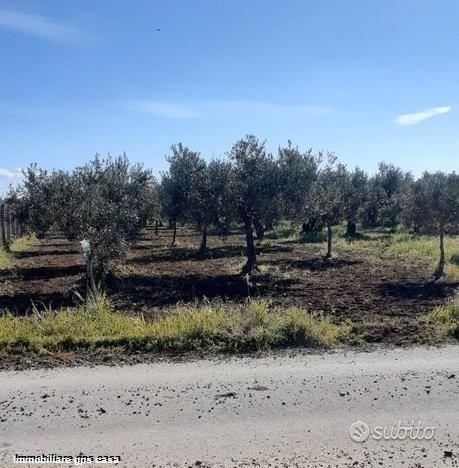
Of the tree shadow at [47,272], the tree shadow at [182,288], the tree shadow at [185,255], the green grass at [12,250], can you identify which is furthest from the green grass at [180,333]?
the tree shadow at [185,255]

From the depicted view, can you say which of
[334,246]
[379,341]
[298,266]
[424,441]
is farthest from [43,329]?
[334,246]

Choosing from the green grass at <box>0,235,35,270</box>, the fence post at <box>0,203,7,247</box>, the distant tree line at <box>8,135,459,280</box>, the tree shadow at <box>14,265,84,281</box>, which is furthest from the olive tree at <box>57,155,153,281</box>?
the fence post at <box>0,203,7,247</box>

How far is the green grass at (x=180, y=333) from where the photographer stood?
7449 millimetres

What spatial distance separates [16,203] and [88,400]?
24.4 meters

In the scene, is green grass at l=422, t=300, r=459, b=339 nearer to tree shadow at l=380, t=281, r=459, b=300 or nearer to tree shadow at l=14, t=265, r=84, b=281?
tree shadow at l=380, t=281, r=459, b=300

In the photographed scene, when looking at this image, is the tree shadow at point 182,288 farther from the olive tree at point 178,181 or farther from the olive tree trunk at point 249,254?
the olive tree at point 178,181

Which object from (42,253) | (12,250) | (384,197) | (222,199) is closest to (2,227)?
(12,250)

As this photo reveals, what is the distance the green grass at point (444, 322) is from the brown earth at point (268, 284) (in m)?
0.26

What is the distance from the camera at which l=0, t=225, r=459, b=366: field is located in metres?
7.77

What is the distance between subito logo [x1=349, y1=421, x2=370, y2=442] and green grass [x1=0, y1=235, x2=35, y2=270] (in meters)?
18.5

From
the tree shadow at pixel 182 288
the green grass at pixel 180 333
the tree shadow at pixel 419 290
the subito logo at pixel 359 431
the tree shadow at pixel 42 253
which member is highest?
the tree shadow at pixel 42 253

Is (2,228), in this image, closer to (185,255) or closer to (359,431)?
(185,255)

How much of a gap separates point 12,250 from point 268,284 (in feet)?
55.4

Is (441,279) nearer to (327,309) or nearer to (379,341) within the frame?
(327,309)
